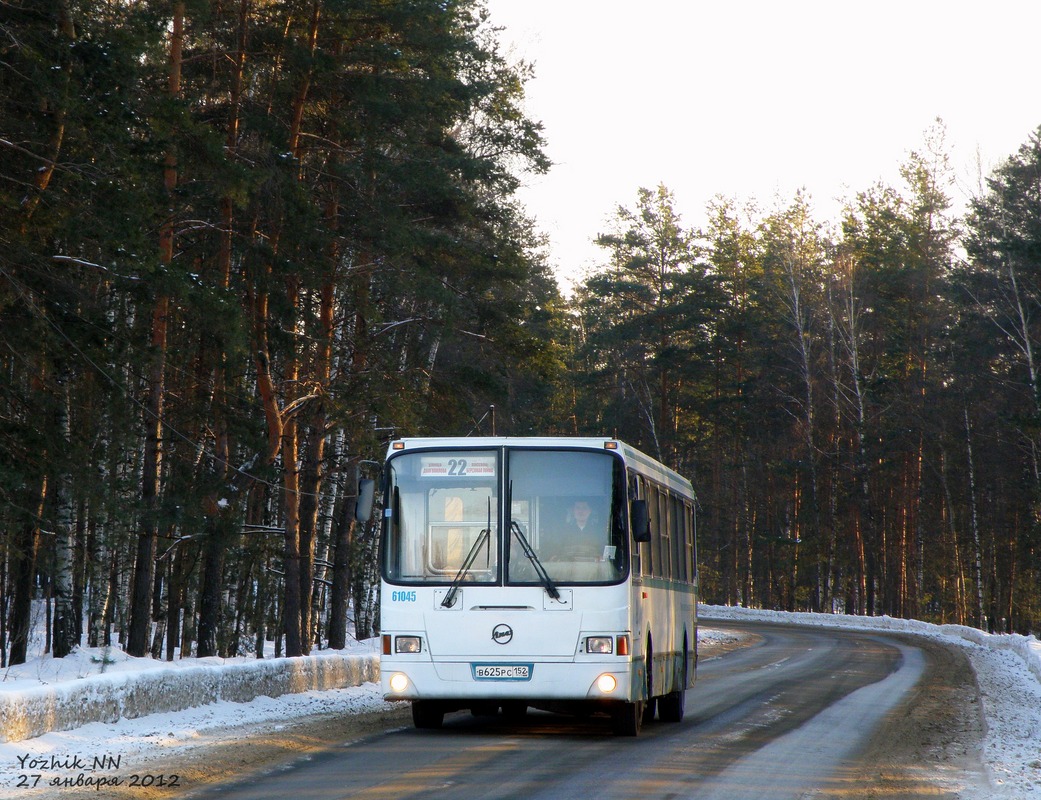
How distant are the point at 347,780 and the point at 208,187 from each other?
1405cm

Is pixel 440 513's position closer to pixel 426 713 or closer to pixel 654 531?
pixel 426 713

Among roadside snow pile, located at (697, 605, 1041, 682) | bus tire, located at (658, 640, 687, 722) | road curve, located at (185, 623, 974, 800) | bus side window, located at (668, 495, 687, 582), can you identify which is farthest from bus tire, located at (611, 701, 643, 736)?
roadside snow pile, located at (697, 605, 1041, 682)

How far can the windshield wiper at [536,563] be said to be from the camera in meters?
12.4

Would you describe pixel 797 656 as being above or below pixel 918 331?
below

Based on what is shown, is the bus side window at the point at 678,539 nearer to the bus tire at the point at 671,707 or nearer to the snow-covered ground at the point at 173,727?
the bus tire at the point at 671,707

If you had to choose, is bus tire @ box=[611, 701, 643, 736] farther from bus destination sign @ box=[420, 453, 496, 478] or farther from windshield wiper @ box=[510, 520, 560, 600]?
bus destination sign @ box=[420, 453, 496, 478]

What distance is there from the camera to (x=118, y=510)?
1898 centimetres

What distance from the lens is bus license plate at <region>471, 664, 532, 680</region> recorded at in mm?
12336

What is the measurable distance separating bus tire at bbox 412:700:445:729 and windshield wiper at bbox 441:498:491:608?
1432mm

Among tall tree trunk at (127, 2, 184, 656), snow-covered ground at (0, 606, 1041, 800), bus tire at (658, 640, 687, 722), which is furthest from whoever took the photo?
tall tree trunk at (127, 2, 184, 656)

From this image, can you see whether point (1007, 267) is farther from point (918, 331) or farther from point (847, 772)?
point (847, 772)

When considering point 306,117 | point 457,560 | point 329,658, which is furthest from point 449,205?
point 457,560

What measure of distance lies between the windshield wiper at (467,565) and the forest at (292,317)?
6891mm

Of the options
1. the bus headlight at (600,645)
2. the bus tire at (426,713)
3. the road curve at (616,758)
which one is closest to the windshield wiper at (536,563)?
the bus headlight at (600,645)
